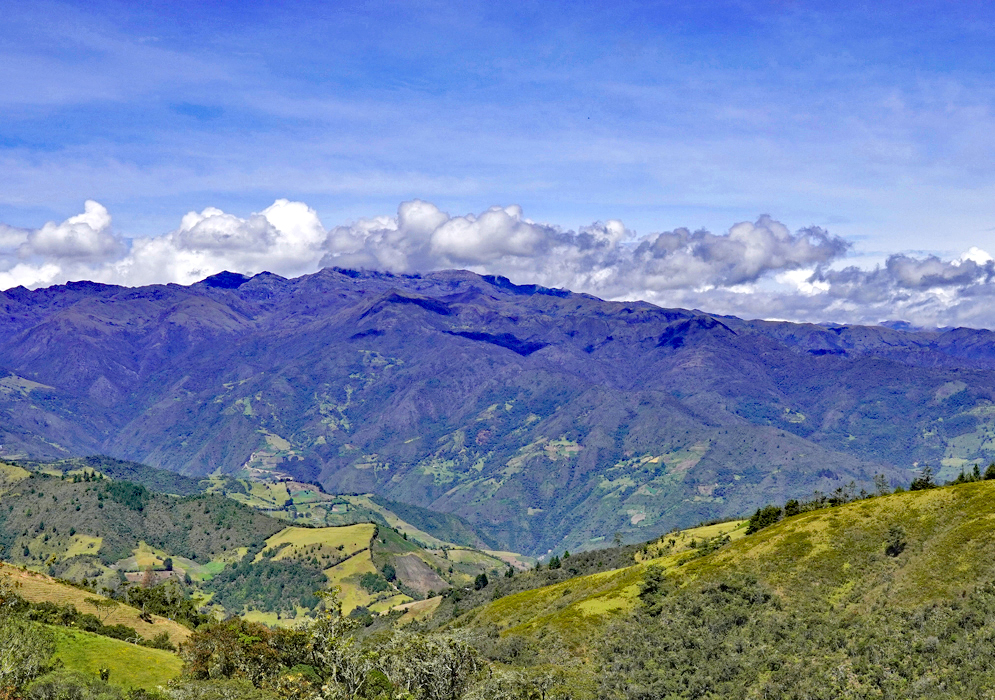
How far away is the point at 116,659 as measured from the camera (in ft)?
371

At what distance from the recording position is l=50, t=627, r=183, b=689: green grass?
353ft

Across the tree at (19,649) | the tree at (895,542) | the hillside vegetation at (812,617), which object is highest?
the tree at (19,649)

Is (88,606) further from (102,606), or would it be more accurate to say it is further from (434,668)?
(434,668)

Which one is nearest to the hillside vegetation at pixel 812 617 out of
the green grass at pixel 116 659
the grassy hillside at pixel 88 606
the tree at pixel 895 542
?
the tree at pixel 895 542

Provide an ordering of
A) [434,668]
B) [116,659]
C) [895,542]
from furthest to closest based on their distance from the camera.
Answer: [895,542] → [116,659] → [434,668]

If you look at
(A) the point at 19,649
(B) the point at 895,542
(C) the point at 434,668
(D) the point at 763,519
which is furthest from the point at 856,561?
(A) the point at 19,649

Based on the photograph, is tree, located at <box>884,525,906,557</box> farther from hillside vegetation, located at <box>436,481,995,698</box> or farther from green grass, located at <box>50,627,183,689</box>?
green grass, located at <box>50,627,183,689</box>

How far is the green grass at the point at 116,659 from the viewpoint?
353 ft

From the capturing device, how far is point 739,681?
11962cm

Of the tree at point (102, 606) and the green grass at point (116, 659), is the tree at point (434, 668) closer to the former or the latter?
the green grass at point (116, 659)

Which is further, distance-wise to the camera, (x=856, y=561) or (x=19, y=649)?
(x=856, y=561)

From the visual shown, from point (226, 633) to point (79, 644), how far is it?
19803 mm

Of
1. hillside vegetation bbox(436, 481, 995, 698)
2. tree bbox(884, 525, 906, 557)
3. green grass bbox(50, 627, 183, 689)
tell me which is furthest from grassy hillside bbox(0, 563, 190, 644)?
tree bbox(884, 525, 906, 557)

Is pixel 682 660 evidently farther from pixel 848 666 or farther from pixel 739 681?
pixel 848 666
